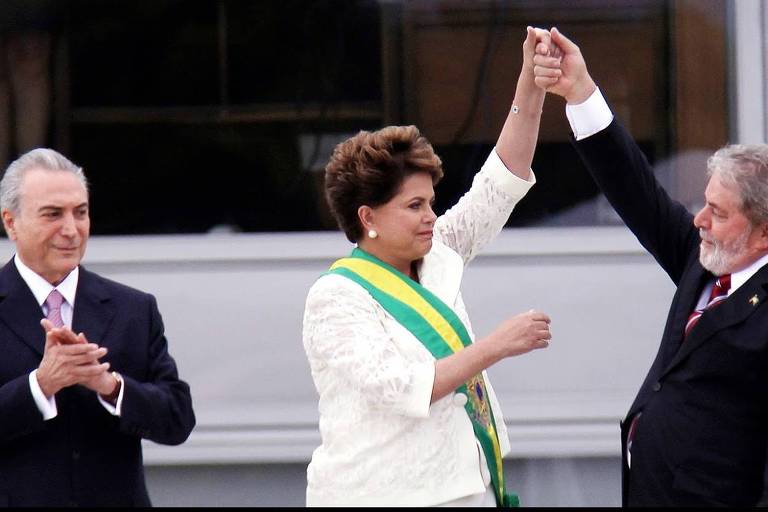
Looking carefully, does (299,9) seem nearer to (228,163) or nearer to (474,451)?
(228,163)

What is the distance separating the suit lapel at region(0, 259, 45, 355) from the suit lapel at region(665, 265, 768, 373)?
1526 millimetres

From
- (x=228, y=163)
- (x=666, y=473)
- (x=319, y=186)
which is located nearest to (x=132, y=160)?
(x=228, y=163)

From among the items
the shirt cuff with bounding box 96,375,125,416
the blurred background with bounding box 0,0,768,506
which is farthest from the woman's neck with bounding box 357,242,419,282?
the blurred background with bounding box 0,0,768,506

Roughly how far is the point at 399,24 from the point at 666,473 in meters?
2.42

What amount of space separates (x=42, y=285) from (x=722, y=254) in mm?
1637

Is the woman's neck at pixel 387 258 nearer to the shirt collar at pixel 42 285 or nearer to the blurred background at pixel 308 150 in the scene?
the shirt collar at pixel 42 285

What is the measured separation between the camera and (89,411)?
316 cm

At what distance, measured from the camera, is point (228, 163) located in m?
5.04

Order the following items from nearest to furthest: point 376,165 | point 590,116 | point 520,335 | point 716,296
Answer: point 520,335, point 376,165, point 716,296, point 590,116

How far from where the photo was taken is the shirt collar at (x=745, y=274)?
314cm

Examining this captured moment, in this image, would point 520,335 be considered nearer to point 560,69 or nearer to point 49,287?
point 560,69

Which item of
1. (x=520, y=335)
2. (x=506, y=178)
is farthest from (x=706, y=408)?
(x=506, y=178)

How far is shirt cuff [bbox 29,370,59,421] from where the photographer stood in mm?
3016

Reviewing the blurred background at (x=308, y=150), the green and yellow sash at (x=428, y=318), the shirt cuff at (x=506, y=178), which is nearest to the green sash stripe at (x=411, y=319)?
the green and yellow sash at (x=428, y=318)
